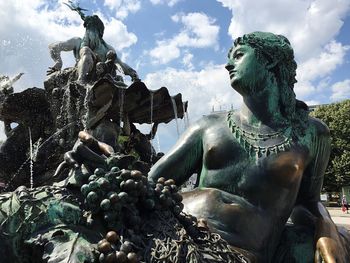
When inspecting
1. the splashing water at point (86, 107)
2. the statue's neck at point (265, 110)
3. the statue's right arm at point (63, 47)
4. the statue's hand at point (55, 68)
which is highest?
the statue's right arm at point (63, 47)

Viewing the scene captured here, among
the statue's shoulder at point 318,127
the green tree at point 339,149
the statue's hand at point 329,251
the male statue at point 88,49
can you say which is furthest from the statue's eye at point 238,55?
the green tree at point 339,149

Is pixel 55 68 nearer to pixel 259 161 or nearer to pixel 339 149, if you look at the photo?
pixel 259 161

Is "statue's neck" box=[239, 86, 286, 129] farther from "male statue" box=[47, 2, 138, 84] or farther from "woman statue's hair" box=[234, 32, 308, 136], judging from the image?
"male statue" box=[47, 2, 138, 84]

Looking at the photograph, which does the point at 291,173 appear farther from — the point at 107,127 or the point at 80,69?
the point at 80,69

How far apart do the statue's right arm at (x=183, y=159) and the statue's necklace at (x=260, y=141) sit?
181 mm

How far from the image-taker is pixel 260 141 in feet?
6.91

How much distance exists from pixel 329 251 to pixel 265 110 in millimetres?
703

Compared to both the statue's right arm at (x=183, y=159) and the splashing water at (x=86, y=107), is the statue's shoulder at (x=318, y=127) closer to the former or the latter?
the statue's right arm at (x=183, y=159)

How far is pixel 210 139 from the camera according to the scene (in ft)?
7.03

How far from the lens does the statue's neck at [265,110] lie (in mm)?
2189

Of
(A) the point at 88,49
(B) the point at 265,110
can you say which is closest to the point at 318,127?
(B) the point at 265,110

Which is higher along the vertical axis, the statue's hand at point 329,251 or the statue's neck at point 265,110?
the statue's neck at point 265,110

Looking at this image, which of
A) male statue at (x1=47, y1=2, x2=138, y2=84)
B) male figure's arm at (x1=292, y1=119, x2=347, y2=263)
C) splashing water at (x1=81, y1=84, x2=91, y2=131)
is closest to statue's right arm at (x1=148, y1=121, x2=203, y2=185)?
male figure's arm at (x1=292, y1=119, x2=347, y2=263)

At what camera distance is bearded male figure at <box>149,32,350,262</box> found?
1972 mm
